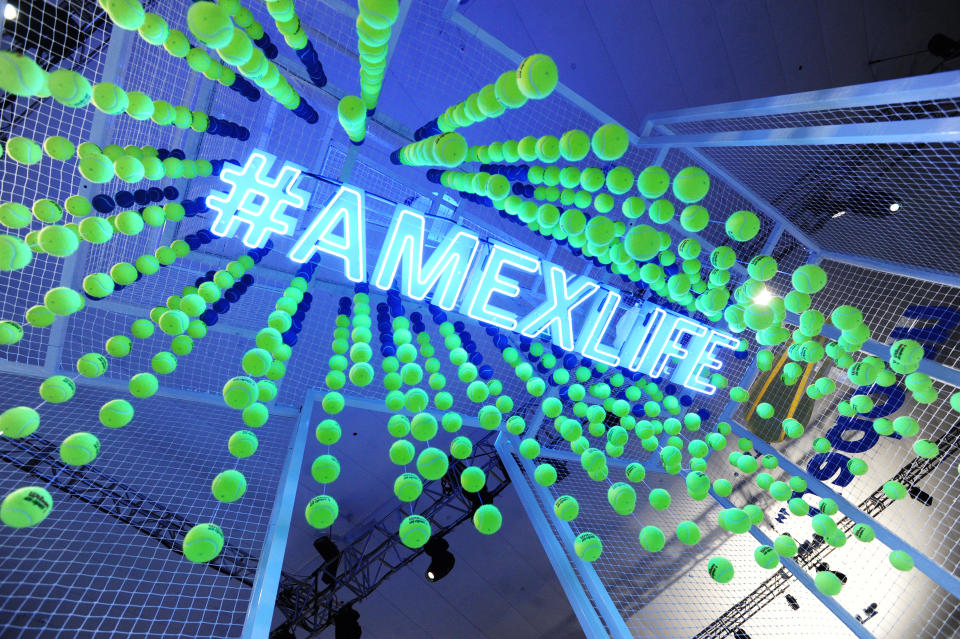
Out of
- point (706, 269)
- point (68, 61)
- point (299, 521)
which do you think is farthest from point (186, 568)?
point (706, 269)

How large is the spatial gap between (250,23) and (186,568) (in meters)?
4.24

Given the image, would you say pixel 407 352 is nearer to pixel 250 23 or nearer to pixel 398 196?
pixel 398 196

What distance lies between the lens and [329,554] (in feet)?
16.1

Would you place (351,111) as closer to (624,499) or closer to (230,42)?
(230,42)

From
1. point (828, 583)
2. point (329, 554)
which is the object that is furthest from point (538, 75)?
point (329, 554)

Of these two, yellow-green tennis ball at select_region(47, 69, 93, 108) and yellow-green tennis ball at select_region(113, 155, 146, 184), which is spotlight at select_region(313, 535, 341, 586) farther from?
yellow-green tennis ball at select_region(47, 69, 93, 108)

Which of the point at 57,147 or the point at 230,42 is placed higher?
the point at 230,42

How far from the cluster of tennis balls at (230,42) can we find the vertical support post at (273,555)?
1656 millimetres

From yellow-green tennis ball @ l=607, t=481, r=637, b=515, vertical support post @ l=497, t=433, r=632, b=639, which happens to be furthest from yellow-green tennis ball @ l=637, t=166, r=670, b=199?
vertical support post @ l=497, t=433, r=632, b=639

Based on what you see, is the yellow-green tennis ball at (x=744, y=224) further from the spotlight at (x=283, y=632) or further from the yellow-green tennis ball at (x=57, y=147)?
the spotlight at (x=283, y=632)

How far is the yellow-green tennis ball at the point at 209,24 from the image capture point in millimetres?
1366

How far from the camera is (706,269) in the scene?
349 cm

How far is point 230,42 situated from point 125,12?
1.17 ft

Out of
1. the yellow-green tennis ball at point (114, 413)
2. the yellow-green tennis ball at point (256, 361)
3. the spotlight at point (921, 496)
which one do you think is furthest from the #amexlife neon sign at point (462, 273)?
the spotlight at point (921, 496)
